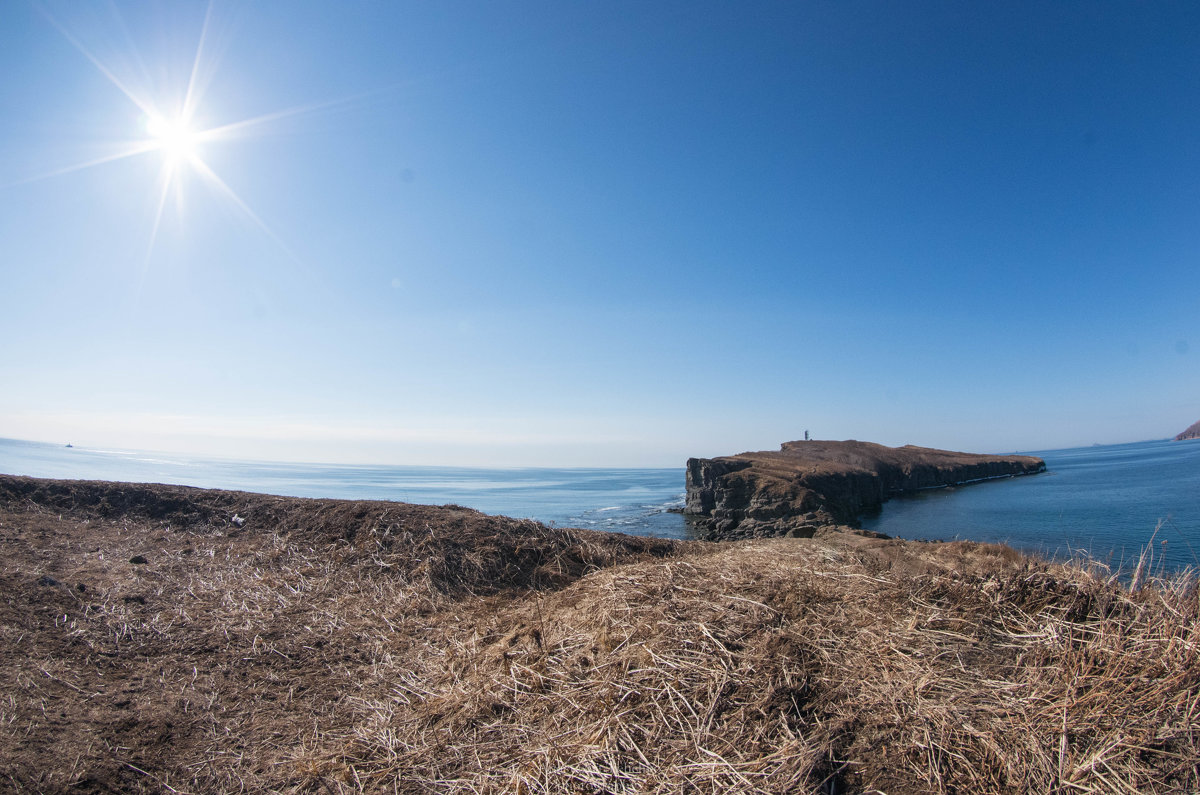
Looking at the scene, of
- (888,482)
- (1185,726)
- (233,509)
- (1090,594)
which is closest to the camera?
(1185,726)

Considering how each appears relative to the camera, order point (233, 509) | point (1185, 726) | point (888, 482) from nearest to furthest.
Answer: point (1185, 726)
point (233, 509)
point (888, 482)

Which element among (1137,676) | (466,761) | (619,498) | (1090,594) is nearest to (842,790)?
(1137,676)

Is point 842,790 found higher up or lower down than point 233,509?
lower down

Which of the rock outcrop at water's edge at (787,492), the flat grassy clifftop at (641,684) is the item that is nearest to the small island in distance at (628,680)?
the flat grassy clifftop at (641,684)

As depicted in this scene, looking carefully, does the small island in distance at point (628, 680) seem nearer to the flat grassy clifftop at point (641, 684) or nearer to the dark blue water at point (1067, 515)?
the flat grassy clifftop at point (641, 684)

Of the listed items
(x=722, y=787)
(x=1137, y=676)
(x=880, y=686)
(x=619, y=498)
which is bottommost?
(x=619, y=498)

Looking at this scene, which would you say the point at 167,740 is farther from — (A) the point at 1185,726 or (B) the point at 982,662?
(A) the point at 1185,726

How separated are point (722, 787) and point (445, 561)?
5838 millimetres

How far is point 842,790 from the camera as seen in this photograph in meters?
2.45

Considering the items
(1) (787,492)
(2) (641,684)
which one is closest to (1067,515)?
(1) (787,492)

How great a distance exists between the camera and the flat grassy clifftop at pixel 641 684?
250cm

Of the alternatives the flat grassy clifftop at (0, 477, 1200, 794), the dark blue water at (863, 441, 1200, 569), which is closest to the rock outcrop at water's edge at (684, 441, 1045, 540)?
the dark blue water at (863, 441, 1200, 569)

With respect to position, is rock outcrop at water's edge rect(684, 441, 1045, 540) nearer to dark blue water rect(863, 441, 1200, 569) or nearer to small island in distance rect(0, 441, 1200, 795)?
dark blue water rect(863, 441, 1200, 569)

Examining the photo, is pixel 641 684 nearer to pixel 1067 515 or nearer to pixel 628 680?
pixel 628 680
